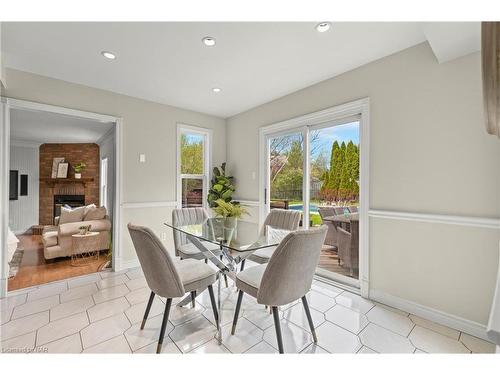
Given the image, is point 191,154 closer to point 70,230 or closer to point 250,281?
point 70,230

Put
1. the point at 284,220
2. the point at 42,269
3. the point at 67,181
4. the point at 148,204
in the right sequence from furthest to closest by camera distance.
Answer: the point at 67,181, the point at 148,204, the point at 42,269, the point at 284,220

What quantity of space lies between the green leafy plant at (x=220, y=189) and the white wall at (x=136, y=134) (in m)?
0.67

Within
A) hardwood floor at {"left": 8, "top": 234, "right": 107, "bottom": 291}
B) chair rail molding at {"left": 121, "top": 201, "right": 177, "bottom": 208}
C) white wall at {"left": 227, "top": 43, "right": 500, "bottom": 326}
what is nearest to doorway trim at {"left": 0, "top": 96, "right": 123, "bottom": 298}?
hardwood floor at {"left": 8, "top": 234, "right": 107, "bottom": 291}

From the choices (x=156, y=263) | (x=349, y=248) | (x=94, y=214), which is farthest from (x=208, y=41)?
(x=94, y=214)

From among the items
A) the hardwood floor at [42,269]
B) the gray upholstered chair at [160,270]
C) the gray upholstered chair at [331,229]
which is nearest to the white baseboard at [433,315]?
the gray upholstered chair at [331,229]

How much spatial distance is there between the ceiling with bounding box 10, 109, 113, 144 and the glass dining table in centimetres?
307

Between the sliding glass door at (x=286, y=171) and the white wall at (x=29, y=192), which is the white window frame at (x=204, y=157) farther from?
the white wall at (x=29, y=192)

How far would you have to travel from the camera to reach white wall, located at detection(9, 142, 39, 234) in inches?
228

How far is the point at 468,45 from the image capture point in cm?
173

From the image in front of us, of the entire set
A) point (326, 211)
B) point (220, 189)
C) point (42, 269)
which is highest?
point (220, 189)

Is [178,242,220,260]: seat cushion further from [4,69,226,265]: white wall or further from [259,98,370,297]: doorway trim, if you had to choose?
[259,98,370,297]: doorway trim

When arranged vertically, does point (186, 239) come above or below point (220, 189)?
below

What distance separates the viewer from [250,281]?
171 cm

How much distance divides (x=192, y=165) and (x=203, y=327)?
9.13 feet
